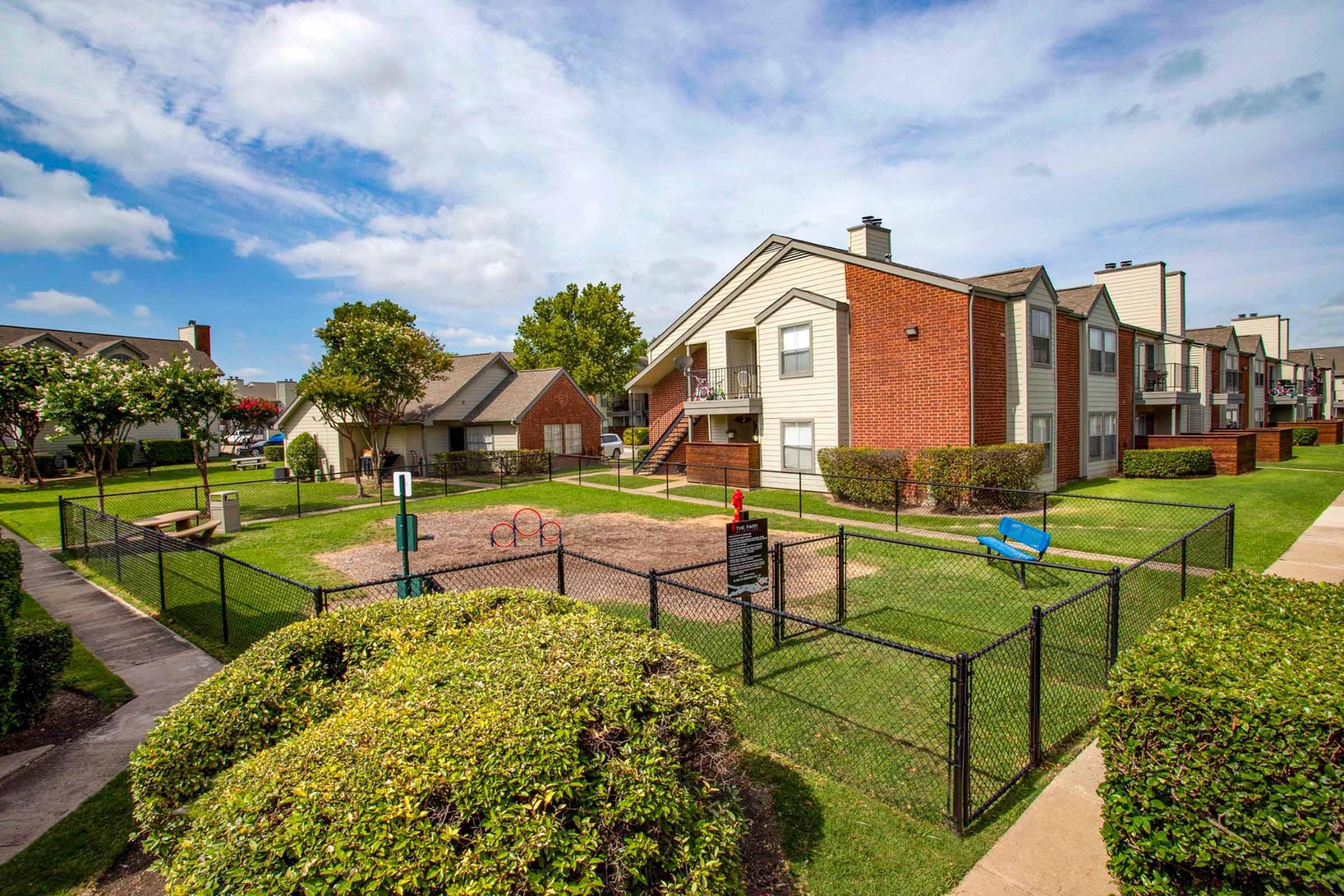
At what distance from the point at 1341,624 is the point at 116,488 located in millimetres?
35779

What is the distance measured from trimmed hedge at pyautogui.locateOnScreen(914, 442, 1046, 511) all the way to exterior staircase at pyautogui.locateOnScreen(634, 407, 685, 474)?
1139 cm

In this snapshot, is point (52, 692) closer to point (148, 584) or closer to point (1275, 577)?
point (148, 584)

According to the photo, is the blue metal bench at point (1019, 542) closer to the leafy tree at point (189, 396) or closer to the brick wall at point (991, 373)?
the brick wall at point (991, 373)

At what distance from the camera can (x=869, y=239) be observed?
2144cm

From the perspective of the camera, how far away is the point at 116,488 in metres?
27.0

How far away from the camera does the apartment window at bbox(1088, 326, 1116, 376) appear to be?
23.2m

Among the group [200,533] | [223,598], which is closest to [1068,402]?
[223,598]

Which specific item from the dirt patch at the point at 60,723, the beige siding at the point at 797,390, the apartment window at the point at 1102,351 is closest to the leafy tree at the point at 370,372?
the beige siding at the point at 797,390

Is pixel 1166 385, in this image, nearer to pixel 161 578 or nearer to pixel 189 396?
pixel 161 578

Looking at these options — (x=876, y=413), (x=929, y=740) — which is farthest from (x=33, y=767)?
(x=876, y=413)

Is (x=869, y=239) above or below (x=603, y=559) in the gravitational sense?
above

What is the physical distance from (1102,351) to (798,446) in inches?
488

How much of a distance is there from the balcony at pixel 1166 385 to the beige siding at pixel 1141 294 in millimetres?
2253

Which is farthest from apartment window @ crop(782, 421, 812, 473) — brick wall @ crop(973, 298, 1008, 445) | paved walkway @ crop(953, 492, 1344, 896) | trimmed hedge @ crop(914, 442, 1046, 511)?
paved walkway @ crop(953, 492, 1344, 896)
